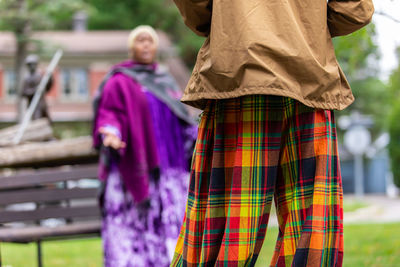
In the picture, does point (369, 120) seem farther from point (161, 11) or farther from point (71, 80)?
point (71, 80)

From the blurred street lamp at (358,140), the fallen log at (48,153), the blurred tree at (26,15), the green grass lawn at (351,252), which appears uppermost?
the blurred tree at (26,15)

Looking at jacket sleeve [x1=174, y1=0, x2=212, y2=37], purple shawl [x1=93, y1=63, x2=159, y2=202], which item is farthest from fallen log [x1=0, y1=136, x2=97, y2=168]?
jacket sleeve [x1=174, y1=0, x2=212, y2=37]

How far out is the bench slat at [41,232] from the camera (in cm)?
434

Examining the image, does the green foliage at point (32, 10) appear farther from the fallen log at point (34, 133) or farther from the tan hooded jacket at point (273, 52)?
the tan hooded jacket at point (273, 52)

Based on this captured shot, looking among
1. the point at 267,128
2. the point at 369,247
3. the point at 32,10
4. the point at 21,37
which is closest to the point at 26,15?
the point at 32,10

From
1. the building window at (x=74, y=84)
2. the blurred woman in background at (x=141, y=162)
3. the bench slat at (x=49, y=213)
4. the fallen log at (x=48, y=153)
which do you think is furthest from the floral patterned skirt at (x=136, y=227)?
the building window at (x=74, y=84)

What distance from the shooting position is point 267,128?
98.5 inches

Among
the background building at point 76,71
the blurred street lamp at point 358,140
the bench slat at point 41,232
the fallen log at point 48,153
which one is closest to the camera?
the bench slat at point 41,232

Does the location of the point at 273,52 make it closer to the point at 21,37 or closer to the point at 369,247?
the point at 369,247

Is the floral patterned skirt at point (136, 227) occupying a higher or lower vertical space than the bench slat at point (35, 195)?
lower

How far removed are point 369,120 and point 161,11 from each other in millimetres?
13254

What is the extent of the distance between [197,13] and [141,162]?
7.22 ft

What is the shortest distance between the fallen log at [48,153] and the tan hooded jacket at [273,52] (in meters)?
2.90

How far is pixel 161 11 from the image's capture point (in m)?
27.2
